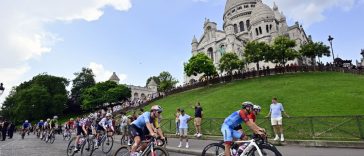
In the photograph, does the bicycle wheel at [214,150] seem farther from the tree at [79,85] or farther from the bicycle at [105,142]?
the tree at [79,85]

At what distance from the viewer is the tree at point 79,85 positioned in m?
85.0

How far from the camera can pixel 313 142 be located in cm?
1256

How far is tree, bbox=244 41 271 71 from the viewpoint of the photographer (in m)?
54.4

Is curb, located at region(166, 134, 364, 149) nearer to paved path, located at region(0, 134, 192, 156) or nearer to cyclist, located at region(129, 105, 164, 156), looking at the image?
paved path, located at region(0, 134, 192, 156)

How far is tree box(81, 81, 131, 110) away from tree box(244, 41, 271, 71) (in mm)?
38091

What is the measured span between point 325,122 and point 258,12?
82068 millimetres

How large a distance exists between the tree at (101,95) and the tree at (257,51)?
38091 mm

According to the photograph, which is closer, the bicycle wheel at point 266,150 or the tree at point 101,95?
the bicycle wheel at point 266,150

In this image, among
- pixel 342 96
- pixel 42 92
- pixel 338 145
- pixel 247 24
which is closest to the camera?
pixel 338 145

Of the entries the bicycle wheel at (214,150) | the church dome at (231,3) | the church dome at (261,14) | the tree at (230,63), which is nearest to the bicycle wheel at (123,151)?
the bicycle wheel at (214,150)

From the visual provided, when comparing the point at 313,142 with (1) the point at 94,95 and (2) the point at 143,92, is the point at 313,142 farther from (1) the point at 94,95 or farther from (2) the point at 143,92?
(2) the point at 143,92

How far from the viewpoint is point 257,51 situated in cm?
5553

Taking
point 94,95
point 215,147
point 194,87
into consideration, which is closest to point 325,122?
point 215,147

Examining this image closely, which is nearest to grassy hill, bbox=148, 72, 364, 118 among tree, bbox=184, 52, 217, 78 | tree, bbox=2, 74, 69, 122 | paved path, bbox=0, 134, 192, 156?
paved path, bbox=0, 134, 192, 156
